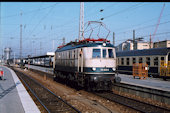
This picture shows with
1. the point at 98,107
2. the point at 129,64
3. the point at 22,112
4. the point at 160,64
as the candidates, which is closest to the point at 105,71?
the point at 98,107

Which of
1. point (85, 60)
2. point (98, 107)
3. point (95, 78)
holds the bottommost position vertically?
point (98, 107)

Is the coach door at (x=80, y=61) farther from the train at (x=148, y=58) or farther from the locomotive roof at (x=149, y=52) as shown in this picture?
the locomotive roof at (x=149, y=52)

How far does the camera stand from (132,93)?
14.5 metres

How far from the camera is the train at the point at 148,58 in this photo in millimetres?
23083

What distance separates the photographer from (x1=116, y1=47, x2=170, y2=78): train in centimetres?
2308

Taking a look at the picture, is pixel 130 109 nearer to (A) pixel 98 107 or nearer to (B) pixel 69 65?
(A) pixel 98 107

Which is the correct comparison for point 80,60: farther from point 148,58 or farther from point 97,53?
point 148,58

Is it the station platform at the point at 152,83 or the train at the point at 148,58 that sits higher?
the train at the point at 148,58

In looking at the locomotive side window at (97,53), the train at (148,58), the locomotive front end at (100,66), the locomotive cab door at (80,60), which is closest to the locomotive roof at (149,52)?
the train at (148,58)

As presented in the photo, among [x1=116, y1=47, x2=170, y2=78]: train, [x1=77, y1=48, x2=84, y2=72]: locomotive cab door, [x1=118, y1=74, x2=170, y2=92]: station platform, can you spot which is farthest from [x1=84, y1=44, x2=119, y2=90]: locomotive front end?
[x1=116, y1=47, x2=170, y2=78]: train

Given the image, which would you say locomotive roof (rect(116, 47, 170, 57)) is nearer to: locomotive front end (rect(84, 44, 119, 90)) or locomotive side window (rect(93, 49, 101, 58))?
locomotive front end (rect(84, 44, 119, 90))

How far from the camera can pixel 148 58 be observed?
25.2m

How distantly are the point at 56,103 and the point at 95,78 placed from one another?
137 inches

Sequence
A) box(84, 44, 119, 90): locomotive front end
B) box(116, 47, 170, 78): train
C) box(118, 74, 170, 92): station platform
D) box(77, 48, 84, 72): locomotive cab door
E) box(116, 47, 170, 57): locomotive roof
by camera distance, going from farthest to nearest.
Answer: box(116, 47, 170, 78): train < box(116, 47, 170, 57): locomotive roof < box(118, 74, 170, 92): station platform < box(77, 48, 84, 72): locomotive cab door < box(84, 44, 119, 90): locomotive front end
